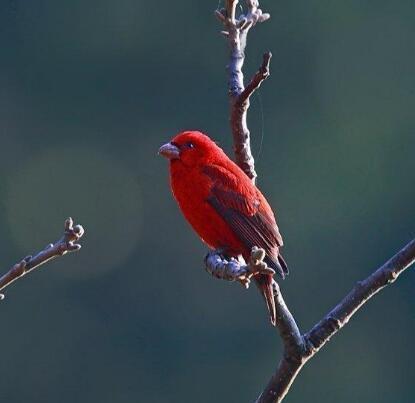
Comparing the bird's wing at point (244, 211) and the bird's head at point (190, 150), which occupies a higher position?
the bird's head at point (190, 150)

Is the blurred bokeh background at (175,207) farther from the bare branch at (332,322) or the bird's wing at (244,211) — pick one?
the bare branch at (332,322)

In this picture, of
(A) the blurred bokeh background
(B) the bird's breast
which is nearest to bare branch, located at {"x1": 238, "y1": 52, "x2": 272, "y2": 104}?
(B) the bird's breast

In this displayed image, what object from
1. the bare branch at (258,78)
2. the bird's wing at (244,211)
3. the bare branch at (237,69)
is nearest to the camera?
the bare branch at (258,78)

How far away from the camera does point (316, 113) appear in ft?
77.0

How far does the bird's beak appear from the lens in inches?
239

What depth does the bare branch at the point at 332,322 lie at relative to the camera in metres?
4.38

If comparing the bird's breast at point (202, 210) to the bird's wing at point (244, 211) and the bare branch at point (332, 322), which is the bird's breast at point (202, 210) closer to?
the bird's wing at point (244, 211)

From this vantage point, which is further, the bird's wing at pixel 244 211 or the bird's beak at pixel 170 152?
the bird's beak at pixel 170 152

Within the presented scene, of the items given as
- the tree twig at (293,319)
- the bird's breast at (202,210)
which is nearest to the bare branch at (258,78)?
the tree twig at (293,319)

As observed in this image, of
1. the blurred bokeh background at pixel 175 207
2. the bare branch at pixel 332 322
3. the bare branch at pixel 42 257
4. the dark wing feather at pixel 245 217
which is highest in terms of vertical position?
the blurred bokeh background at pixel 175 207

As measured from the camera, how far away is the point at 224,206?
584 centimetres

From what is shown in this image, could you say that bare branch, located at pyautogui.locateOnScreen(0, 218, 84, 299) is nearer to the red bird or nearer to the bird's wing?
the red bird

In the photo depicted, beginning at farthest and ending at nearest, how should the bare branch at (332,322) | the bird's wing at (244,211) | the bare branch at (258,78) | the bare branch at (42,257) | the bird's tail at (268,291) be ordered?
the bird's wing at (244,211), the bird's tail at (268,291), the bare branch at (258,78), the bare branch at (332,322), the bare branch at (42,257)

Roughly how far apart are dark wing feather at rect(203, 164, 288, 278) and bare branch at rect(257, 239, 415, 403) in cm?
115
